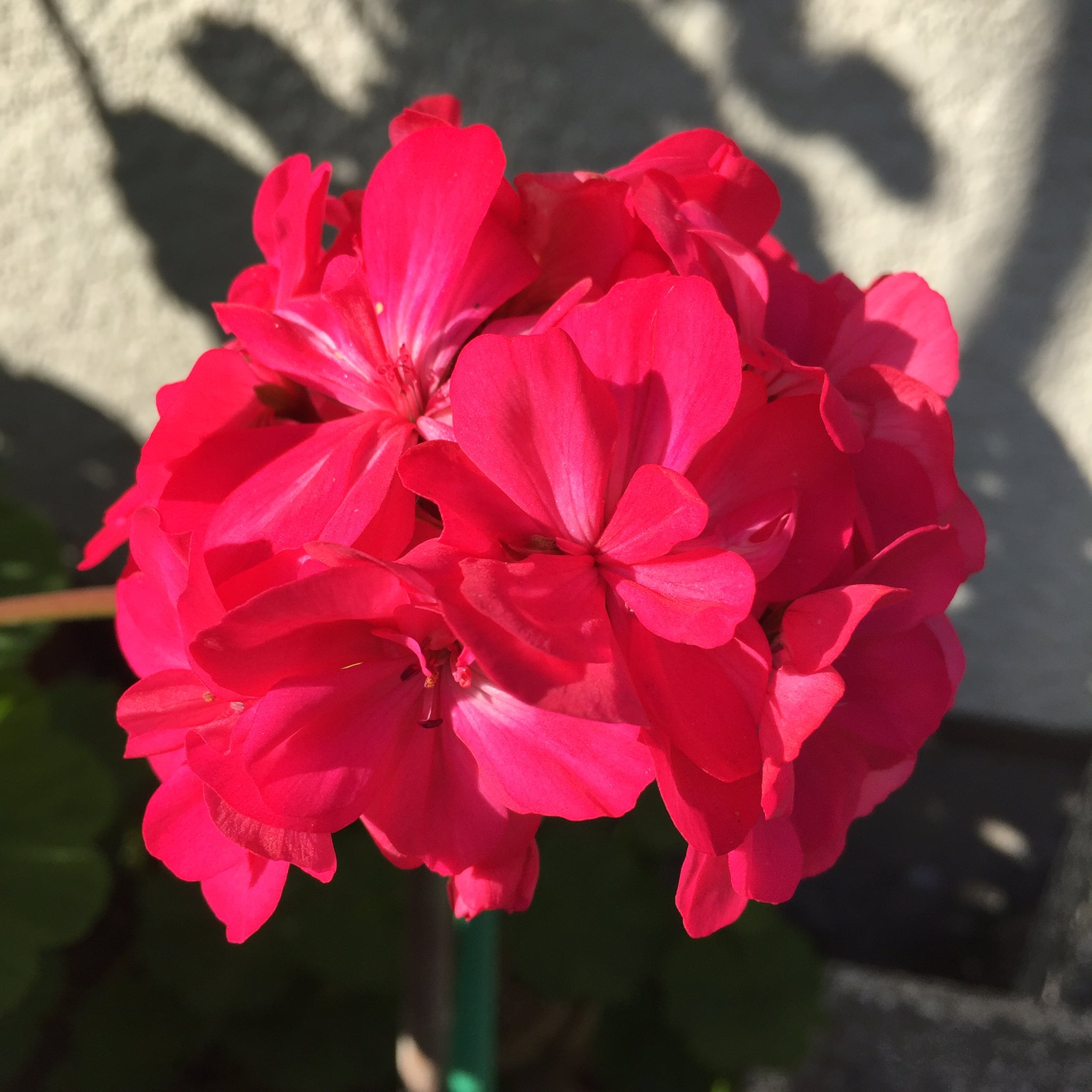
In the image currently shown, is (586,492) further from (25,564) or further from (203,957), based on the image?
(203,957)

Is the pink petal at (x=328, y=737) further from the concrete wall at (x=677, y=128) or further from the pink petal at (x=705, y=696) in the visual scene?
the concrete wall at (x=677, y=128)

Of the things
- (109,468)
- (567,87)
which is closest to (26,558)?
(109,468)

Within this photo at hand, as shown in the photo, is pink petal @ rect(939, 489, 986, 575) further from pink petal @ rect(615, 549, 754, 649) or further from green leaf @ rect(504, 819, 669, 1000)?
green leaf @ rect(504, 819, 669, 1000)

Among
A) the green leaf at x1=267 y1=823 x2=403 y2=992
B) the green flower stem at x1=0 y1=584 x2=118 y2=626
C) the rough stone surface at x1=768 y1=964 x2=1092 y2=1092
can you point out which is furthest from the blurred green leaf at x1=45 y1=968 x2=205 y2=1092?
the green flower stem at x1=0 y1=584 x2=118 y2=626

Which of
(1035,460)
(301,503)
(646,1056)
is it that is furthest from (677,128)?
(646,1056)

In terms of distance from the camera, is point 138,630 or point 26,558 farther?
point 26,558

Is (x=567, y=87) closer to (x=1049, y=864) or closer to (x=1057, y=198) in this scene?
(x=1057, y=198)

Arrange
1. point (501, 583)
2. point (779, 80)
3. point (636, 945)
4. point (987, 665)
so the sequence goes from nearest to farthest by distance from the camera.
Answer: point (501, 583)
point (779, 80)
point (636, 945)
point (987, 665)
